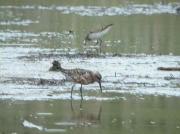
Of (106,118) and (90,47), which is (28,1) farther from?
(106,118)

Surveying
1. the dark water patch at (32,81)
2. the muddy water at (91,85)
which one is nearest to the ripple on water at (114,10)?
the muddy water at (91,85)

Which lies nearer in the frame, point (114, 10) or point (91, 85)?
point (91, 85)

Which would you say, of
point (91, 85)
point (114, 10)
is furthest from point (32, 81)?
point (114, 10)

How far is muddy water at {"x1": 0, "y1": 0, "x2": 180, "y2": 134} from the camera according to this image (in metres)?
13.8

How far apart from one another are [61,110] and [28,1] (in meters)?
47.4

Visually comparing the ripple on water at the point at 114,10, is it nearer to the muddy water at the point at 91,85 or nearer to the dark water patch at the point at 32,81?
the muddy water at the point at 91,85

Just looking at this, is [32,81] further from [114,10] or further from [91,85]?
[114,10]

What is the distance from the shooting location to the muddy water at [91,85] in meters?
13.8

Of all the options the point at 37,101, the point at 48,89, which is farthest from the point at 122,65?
the point at 37,101

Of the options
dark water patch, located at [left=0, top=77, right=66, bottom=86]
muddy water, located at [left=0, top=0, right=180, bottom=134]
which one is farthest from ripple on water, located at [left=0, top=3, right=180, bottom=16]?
dark water patch, located at [left=0, top=77, right=66, bottom=86]

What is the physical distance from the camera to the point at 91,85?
18.2 meters

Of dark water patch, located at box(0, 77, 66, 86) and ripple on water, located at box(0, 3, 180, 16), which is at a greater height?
ripple on water, located at box(0, 3, 180, 16)

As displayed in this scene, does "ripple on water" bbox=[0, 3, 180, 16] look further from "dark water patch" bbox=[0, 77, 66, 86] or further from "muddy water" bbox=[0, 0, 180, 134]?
"dark water patch" bbox=[0, 77, 66, 86]

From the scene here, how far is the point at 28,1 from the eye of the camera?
61.8 metres
